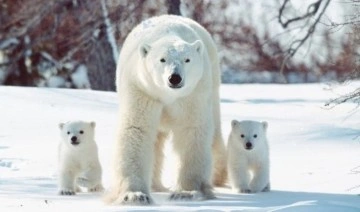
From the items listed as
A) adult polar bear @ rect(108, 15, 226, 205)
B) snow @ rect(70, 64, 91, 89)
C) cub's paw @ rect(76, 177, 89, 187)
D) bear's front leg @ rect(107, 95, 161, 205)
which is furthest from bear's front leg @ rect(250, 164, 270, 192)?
snow @ rect(70, 64, 91, 89)

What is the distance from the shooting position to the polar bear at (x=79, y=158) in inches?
314

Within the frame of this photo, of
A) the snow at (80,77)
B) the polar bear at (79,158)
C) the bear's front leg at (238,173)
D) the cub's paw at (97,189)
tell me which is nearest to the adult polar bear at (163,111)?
the bear's front leg at (238,173)

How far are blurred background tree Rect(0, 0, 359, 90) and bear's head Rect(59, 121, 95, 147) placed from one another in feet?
30.7

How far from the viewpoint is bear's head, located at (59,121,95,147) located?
26.4 ft

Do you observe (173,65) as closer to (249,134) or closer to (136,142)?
(136,142)

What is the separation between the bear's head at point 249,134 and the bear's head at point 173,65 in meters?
0.93

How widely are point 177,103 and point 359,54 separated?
56.2 inches

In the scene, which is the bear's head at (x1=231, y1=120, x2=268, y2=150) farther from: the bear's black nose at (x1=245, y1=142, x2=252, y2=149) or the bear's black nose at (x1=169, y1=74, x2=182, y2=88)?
the bear's black nose at (x1=169, y1=74, x2=182, y2=88)

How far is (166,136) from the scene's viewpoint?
26.5 feet

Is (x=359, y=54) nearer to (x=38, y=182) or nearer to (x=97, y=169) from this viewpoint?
(x=97, y=169)

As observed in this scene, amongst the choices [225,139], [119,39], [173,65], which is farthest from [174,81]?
[119,39]

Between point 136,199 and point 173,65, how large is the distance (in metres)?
0.95

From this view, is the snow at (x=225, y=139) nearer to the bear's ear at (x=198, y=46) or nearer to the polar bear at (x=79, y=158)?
the polar bear at (x=79, y=158)

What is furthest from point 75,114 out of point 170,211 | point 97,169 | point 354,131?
point 170,211
